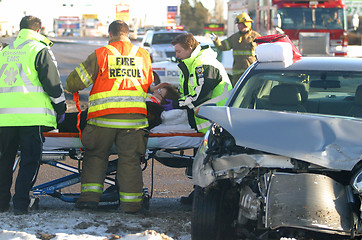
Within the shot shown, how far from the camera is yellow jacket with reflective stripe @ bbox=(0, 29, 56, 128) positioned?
18.4ft

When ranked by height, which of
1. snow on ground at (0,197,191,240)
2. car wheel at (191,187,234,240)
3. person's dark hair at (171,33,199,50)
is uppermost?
person's dark hair at (171,33,199,50)

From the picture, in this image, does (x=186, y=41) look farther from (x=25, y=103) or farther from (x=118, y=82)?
(x=25, y=103)

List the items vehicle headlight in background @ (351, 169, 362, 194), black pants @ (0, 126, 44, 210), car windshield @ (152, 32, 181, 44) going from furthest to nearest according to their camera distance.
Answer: car windshield @ (152, 32, 181, 44) → black pants @ (0, 126, 44, 210) → vehicle headlight in background @ (351, 169, 362, 194)

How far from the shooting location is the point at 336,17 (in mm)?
21922

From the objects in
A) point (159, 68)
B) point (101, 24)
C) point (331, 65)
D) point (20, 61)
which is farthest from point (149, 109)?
point (101, 24)

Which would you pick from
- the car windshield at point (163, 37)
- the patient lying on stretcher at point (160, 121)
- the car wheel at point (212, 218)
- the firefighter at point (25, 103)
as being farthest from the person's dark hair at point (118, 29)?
the car windshield at point (163, 37)

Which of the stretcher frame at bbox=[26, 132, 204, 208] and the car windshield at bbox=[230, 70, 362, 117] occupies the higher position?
the car windshield at bbox=[230, 70, 362, 117]

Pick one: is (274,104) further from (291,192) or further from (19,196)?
(19,196)

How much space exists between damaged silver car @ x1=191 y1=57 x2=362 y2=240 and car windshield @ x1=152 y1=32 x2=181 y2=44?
52.8ft

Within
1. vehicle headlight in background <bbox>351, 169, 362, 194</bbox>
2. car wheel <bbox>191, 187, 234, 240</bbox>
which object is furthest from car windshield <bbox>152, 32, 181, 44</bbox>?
vehicle headlight in background <bbox>351, 169, 362, 194</bbox>

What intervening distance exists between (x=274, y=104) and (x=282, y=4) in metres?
16.3

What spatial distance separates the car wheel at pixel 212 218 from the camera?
439 centimetres

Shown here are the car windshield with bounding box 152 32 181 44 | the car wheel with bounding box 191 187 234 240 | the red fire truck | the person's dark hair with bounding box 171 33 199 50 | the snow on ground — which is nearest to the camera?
the car wheel with bounding box 191 187 234 240

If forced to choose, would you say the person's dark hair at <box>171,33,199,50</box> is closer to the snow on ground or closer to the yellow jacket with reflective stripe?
the yellow jacket with reflective stripe
